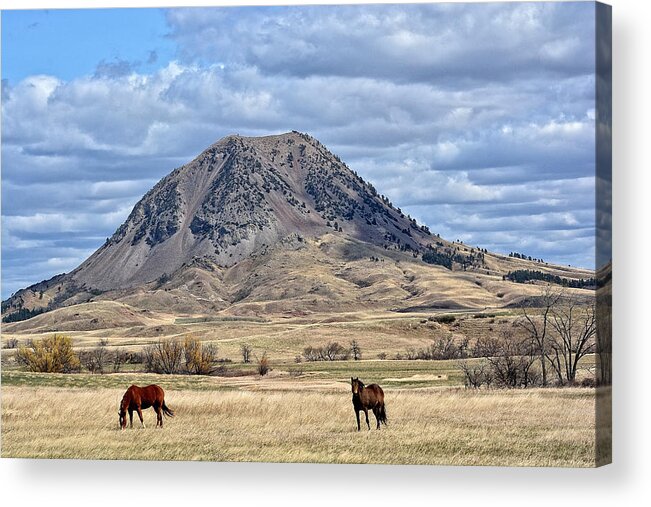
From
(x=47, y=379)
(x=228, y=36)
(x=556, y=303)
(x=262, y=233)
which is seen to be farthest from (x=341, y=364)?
(x=262, y=233)

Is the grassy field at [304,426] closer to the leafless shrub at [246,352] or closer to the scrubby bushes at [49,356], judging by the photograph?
the scrubby bushes at [49,356]

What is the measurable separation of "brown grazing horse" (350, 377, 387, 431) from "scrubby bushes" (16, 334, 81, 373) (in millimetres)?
7113

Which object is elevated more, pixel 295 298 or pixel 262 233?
pixel 262 233

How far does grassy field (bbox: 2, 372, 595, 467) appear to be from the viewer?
869 inches

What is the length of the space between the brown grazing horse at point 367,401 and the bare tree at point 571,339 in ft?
12.1

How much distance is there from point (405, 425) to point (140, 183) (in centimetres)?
872

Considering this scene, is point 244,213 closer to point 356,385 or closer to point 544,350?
point 544,350

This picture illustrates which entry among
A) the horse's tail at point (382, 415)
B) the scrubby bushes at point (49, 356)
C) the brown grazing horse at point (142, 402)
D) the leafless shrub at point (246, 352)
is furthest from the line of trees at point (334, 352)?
the horse's tail at point (382, 415)

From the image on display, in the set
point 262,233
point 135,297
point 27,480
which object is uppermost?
point 262,233

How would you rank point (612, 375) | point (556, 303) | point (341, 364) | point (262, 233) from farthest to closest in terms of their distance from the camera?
1. point (262, 233)
2. point (341, 364)
3. point (556, 303)
4. point (612, 375)

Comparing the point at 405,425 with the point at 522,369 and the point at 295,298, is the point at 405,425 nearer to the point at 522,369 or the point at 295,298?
the point at 522,369

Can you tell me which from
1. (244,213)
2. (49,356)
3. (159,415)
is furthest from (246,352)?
(244,213)

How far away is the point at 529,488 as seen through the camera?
21.8 m

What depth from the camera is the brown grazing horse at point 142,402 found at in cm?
2464
